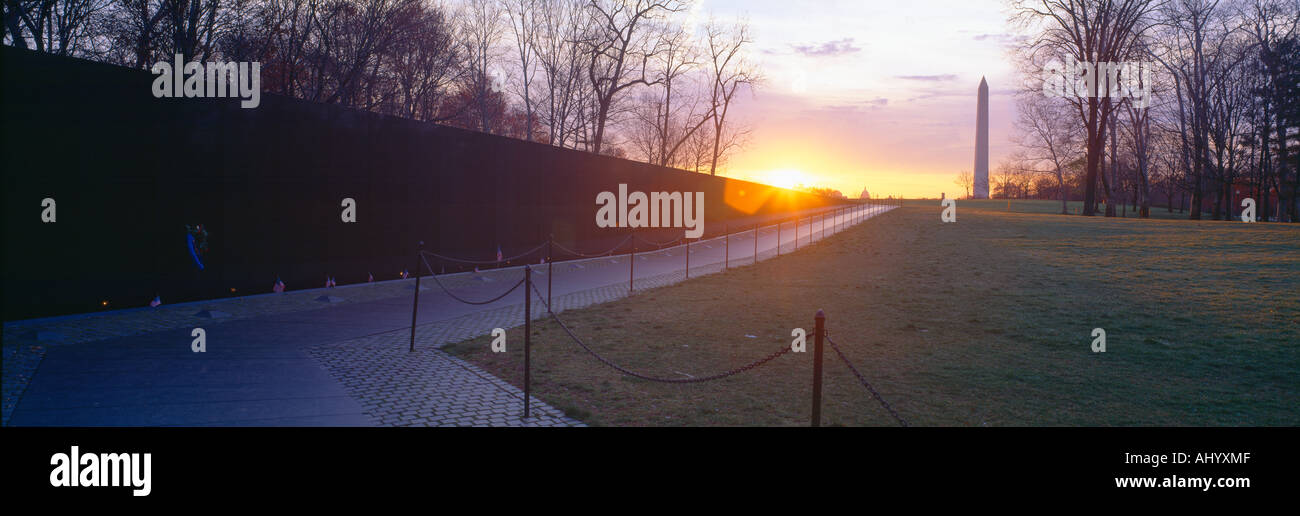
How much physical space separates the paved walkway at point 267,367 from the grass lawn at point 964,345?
693mm

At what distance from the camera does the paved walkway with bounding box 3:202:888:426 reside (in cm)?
568

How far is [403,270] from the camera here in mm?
14969

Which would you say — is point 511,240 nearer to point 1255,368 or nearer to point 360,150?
point 360,150

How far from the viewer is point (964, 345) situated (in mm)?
8789

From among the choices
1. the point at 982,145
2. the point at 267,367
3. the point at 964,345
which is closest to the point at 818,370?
the point at 964,345

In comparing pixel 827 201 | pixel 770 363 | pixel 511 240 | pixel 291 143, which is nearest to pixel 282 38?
pixel 511 240

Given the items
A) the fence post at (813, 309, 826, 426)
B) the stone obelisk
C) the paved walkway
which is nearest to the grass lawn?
the paved walkway

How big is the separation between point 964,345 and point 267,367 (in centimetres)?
834

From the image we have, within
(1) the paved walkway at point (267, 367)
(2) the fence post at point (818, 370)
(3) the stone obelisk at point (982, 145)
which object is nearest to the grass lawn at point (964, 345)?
(1) the paved walkway at point (267, 367)

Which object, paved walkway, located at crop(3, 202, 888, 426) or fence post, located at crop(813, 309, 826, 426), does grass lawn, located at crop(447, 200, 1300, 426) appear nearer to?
paved walkway, located at crop(3, 202, 888, 426)

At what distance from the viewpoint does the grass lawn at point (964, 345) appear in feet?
20.0

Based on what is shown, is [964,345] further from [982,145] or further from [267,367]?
[982,145]

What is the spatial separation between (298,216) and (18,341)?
4990 millimetres

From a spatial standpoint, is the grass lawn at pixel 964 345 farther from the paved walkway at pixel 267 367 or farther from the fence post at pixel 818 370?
the fence post at pixel 818 370
